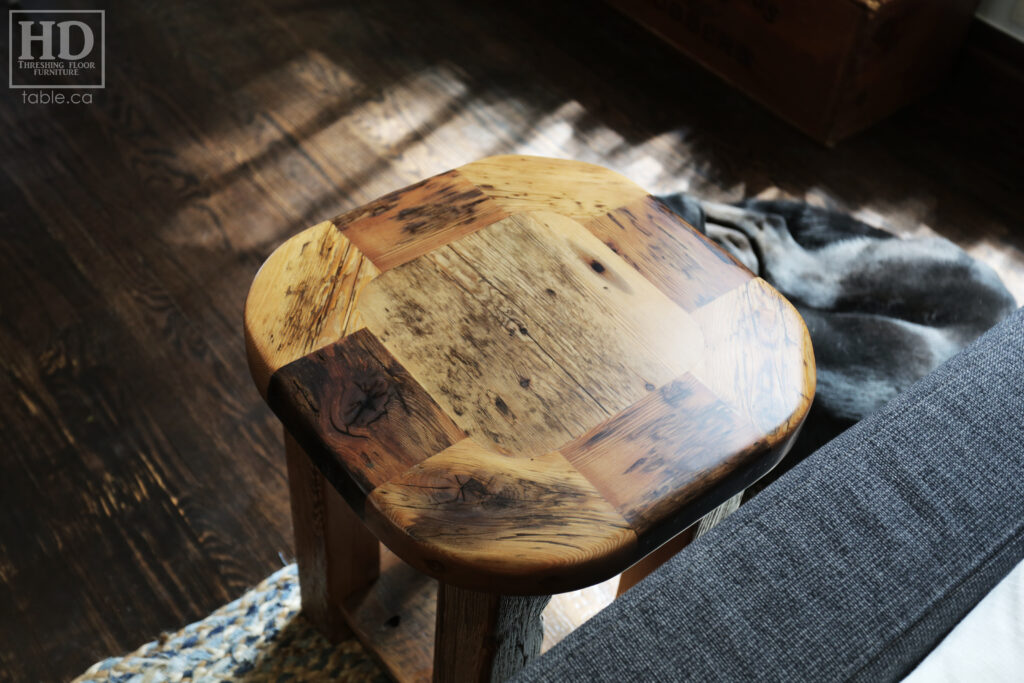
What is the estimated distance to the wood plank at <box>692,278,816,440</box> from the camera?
92 cm

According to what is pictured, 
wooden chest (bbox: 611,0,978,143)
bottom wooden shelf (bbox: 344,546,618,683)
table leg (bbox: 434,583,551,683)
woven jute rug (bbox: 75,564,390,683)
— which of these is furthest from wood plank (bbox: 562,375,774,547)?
wooden chest (bbox: 611,0,978,143)

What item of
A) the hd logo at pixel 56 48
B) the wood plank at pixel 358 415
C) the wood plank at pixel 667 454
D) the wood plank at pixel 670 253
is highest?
the wood plank at pixel 670 253

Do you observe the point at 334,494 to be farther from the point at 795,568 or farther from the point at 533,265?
the point at 795,568

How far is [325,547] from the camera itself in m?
1.15

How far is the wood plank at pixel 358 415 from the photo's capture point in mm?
843

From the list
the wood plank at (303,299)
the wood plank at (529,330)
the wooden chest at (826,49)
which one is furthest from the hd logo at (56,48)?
the wood plank at (529,330)

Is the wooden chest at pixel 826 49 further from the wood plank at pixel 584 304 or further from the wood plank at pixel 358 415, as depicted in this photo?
the wood plank at pixel 358 415

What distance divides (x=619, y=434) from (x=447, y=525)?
0.19 m

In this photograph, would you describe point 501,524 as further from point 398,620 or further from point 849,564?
point 398,620

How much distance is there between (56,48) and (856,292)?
1993mm

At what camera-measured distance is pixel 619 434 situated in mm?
883

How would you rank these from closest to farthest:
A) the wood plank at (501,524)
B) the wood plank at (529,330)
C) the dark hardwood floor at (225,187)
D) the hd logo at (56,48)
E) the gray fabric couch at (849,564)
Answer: the gray fabric couch at (849,564)
the wood plank at (501,524)
the wood plank at (529,330)
the dark hardwood floor at (225,187)
the hd logo at (56,48)

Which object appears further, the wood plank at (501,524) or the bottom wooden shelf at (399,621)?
the bottom wooden shelf at (399,621)

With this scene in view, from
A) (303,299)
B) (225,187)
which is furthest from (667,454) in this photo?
(225,187)
